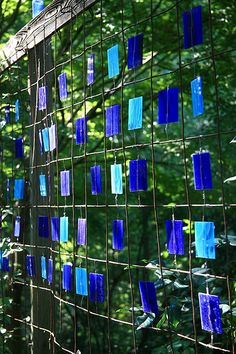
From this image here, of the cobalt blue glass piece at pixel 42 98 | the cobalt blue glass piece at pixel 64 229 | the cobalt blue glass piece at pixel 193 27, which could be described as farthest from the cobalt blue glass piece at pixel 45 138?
the cobalt blue glass piece at pixel 193 27

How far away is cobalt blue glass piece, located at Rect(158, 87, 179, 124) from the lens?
172 cm

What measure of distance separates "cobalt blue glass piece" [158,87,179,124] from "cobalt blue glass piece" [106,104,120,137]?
28 centimetres

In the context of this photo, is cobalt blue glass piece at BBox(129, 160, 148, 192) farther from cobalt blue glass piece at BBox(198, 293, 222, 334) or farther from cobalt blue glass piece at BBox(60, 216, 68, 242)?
cobalt blue glass piece at BBox(60, 216, 68, 242)

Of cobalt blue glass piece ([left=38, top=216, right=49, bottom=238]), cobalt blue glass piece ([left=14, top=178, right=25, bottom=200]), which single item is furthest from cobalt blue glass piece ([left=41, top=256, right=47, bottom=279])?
cobalt blue glass piece ([left=14, top=178, right=25, bottom=200])

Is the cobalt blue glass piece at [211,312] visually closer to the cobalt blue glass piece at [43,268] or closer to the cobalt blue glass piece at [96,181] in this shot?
the cobalt blue glass piece at [96,181]

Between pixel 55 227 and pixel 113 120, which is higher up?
pixel 113 120

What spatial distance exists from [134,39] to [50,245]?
1.27m

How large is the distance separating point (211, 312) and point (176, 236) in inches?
10.3

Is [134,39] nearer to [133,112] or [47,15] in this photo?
[133,112]

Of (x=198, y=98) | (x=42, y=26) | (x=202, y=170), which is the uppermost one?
(x=42, y=26)

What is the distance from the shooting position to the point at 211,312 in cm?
154

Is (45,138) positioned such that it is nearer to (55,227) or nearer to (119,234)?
(55,227)

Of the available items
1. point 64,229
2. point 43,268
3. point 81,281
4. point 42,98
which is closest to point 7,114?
point 42,98

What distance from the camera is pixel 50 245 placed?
2867 millimetres
